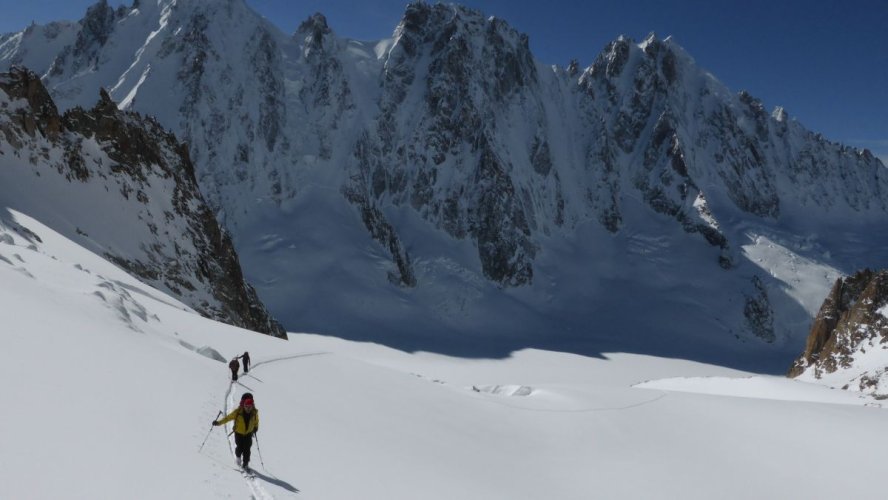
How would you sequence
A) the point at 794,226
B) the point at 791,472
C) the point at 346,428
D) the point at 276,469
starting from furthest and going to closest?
the point at 794,226 → the point at 791,472 → the point at 346,428 → the point at 276,469

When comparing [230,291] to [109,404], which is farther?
[230,291]

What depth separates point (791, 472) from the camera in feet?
78.7

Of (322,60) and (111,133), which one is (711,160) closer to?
(322,60)

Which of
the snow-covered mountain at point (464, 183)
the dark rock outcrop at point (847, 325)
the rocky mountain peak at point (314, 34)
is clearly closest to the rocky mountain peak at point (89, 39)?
the snow-covered mountain at point (464, 183)

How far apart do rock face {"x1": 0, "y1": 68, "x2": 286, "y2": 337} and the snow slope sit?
9.57 meters

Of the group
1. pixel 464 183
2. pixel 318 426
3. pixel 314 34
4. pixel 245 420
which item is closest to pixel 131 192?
pixel 318 426


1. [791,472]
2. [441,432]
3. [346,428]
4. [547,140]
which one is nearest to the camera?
[346,428]

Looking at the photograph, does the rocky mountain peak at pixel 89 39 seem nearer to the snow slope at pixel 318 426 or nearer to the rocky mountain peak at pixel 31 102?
the rocky mountain peak at pixel 31 102

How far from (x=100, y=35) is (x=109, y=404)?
5987 inches

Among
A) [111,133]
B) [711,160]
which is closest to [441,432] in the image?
[111,133]

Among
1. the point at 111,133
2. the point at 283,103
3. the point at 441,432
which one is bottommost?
the point at 441,432

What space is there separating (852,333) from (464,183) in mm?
90089

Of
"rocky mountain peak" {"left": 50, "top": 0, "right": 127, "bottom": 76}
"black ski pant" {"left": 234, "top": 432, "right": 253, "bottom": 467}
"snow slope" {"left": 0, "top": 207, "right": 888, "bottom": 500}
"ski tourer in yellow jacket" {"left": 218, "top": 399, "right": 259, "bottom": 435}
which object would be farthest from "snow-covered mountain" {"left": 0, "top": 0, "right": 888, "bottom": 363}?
"black ski pant" {"left": 234, "top": 432, "right": 253, "bottom": 467}

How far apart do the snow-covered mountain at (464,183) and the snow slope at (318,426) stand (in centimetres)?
7435
